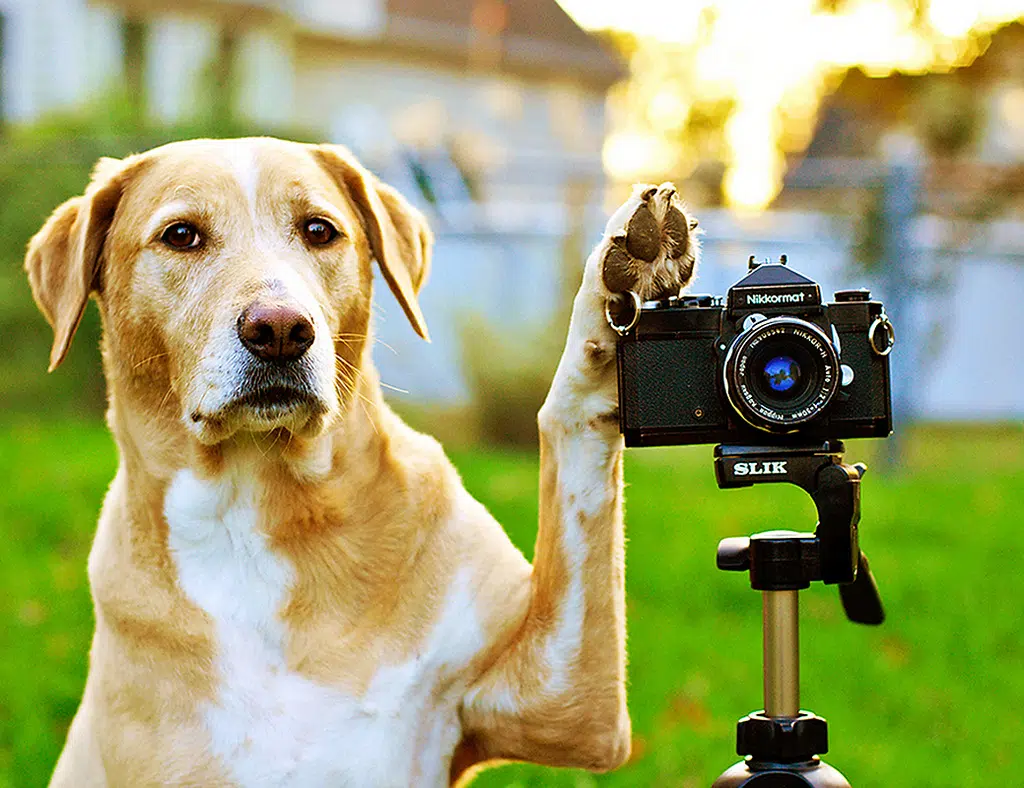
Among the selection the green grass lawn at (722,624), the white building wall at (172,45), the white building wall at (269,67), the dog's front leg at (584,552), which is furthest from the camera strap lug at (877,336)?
the white building wall at (269,67)

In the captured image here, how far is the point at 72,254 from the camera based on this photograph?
2.62 metres

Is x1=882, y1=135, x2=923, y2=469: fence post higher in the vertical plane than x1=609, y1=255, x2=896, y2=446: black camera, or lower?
higher

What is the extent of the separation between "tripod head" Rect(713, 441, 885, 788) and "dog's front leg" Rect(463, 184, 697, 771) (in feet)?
0.79

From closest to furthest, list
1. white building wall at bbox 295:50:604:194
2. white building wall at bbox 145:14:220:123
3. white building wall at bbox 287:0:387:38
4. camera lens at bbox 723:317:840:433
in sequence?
camera lens at bbox 723:317:840:433 → white building wall at bbox 145:14:220:123 → white building wall at bbox 287:0:387:38 → white building wall at bbox 295:50:604:194

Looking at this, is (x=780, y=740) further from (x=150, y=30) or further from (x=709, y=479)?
(x=150, y=30)

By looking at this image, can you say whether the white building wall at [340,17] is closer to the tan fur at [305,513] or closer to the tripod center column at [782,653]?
the tan fur at [305,513]

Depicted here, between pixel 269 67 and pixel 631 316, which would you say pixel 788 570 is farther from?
pixel 269 67

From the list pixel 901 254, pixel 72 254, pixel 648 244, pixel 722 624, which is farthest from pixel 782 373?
pixel 901 254

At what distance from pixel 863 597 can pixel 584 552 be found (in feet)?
1.55

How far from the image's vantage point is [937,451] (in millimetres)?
9625

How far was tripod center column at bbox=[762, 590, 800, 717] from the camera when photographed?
213 centimetres

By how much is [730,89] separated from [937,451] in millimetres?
9653

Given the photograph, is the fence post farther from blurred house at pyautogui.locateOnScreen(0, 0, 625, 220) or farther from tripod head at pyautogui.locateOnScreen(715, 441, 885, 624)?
tripod head at pyautogui.locateOnScreen(715, 441, 885, 624)

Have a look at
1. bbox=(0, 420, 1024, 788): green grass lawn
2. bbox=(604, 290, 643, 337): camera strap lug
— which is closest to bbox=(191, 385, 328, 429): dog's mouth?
bbox=(604, 290, 643, 337): camera strap lug
